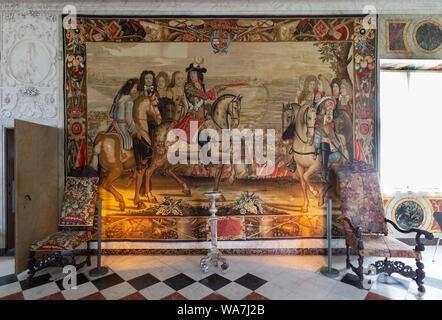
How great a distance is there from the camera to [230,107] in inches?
143

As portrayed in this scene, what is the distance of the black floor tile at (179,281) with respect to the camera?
8.86 feet

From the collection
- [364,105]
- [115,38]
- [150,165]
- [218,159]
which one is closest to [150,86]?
[115,38]

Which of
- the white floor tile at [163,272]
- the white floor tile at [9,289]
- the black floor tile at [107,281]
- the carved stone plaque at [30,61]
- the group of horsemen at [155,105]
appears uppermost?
the carved stone plaque at [30,61]

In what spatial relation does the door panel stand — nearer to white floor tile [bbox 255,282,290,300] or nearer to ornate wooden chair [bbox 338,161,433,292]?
white floor tile [bbox 255,282,290,300]

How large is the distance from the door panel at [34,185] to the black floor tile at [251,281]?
319 centimetres

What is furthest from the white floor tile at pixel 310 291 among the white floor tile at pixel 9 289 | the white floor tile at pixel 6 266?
the white floor tile at pixel 6 266

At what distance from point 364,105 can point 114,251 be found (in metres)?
5.30

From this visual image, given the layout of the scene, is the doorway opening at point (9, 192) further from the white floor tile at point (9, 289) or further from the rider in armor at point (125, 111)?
the rider in armor at point (125, 111)

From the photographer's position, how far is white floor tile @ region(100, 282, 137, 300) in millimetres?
2508

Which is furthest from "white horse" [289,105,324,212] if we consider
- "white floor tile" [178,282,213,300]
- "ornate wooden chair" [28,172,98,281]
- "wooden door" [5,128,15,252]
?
"wooden door" [5,128,15,252]

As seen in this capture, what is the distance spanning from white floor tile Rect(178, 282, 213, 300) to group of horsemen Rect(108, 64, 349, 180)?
213 centimetres

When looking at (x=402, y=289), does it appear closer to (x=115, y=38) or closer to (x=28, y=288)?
(x=28, y=288)

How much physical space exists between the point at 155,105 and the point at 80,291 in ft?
9.83
